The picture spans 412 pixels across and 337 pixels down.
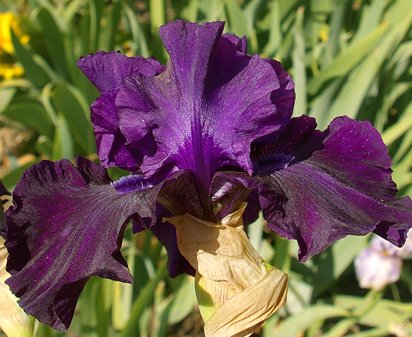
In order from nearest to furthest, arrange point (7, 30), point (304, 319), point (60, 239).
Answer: point (60, 239), point (304, 319), point (7, 30)

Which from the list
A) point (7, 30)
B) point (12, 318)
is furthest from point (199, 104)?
point (7, 30)

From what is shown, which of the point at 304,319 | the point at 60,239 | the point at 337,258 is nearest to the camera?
the point at 60,239

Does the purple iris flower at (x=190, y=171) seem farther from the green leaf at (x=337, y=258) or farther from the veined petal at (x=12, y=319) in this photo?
the green leaf at (x=337, y=258)

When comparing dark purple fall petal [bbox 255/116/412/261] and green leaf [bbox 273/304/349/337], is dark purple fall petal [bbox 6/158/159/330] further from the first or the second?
green leaf [bbox 273/304/349/337]

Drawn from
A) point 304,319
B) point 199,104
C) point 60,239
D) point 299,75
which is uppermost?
point 199,104

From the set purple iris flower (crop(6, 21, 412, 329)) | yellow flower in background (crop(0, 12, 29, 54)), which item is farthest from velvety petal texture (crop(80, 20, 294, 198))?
yellow flower in background (crop(0, 12, 29, 54))

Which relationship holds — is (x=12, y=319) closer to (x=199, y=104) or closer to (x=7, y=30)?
(x=199, y=104)
